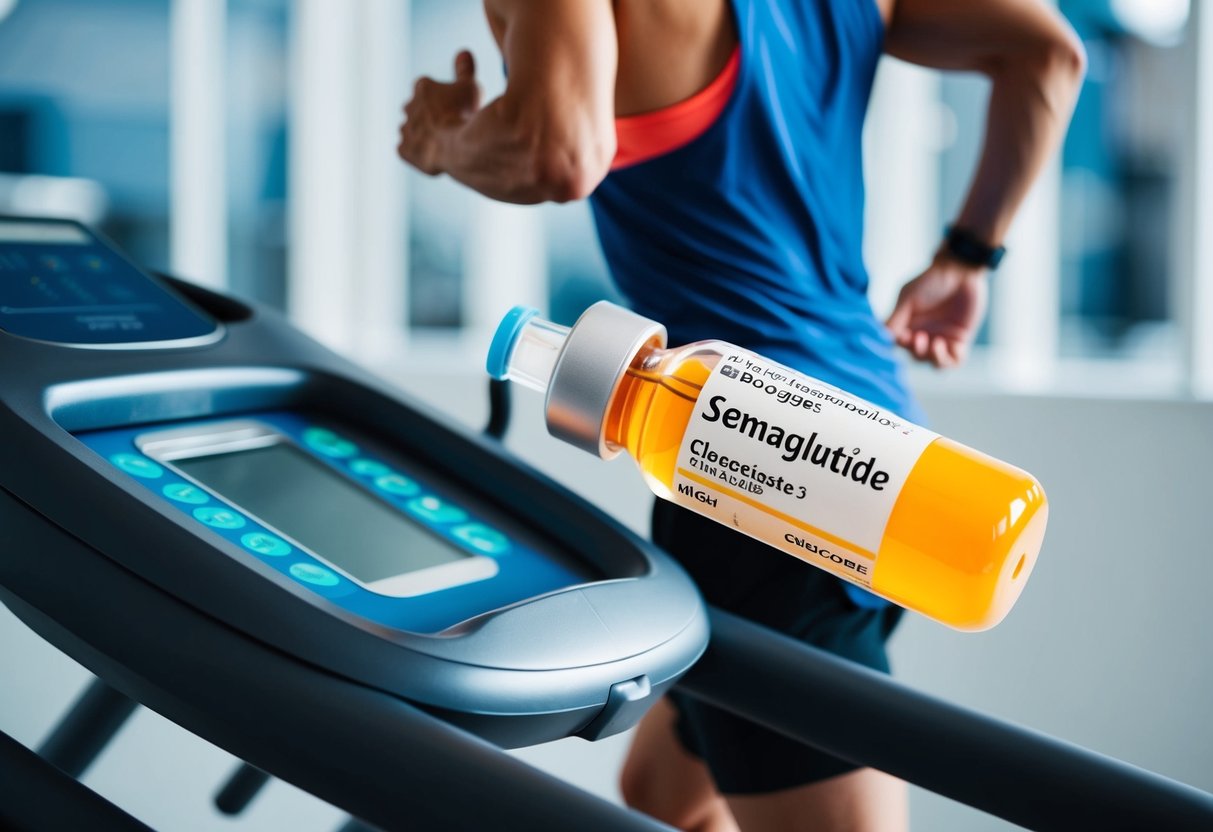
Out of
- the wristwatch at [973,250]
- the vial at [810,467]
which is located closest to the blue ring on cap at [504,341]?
the vial at [810,467]

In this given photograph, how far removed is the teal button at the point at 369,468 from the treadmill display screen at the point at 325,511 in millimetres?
23

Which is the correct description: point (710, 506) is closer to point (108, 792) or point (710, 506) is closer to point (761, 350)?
point (761, 350)

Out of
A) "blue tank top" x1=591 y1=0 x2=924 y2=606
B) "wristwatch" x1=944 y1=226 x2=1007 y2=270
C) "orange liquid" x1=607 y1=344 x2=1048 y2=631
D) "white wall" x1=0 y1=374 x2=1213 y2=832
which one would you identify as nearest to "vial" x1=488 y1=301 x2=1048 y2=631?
"orange liquid" x1=607 y1=344 x2=1048 y2=631

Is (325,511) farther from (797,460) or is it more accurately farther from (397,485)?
(797,460)

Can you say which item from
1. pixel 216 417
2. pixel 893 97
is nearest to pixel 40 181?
pixel 893 97

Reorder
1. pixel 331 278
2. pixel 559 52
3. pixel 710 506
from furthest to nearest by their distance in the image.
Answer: pixel 331 278 < pixel 559 52 < pixel 710 506

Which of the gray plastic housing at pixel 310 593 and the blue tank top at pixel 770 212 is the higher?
the blue tank top at pixel 770 212

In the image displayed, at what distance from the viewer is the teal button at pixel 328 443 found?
2.81 ft

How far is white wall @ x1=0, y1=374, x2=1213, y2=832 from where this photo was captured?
5.46ft

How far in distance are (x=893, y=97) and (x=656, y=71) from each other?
59.9 inches

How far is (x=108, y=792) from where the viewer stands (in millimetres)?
1668

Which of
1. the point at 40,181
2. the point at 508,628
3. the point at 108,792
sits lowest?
the point at 108,792

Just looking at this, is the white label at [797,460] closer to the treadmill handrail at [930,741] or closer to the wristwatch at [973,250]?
the treadmill handrail at [930,741]

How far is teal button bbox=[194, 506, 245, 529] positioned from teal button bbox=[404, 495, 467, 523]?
0.14 m
